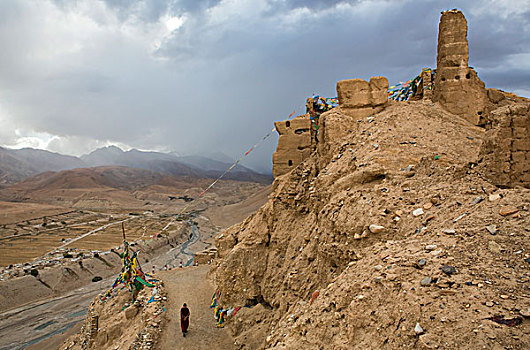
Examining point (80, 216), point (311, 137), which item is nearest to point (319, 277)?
point (311, 137)

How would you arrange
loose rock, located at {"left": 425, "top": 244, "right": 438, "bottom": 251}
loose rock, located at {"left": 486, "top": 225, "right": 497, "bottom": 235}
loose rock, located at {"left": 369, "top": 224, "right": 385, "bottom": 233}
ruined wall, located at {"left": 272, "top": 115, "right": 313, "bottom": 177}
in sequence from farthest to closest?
1. ruined wall, located at {"left": 272, "top": 115, "right": 313, "bottom": 177}
2. loose rock, located at {"left": 369, "top": 224, "right": 385, "bottom": 233}
3. loose rock, located at {"left": 425, "top": 244, "right": 438, "bottom": 251}
4. loose rock, located at {"left": 486, "top": 225, "right": 497, "bottom": 235}

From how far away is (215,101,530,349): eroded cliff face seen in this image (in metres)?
3.62

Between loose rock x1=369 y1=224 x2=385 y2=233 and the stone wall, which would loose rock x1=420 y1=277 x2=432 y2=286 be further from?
the stone wall

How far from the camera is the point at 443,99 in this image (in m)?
12.2

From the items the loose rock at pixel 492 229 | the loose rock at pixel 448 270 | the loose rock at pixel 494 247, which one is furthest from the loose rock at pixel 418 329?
the loose rock at pixel 492 229

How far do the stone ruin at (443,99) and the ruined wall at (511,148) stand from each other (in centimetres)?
7

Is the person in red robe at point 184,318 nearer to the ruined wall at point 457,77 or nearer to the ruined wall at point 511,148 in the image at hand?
the ruined wall at point 511,148

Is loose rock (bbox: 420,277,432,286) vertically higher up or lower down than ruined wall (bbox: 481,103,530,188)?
lower down

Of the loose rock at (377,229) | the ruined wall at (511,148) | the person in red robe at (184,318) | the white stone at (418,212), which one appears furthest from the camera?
the person in red robe at (184,318)

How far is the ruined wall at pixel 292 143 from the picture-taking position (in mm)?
13758

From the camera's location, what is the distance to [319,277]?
7133mm

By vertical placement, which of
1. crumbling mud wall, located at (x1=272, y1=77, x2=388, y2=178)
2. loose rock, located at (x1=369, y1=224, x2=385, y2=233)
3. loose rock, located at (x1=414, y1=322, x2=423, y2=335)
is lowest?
loose rock, located at (x1=414, y1=322, x2=423, y2=335)

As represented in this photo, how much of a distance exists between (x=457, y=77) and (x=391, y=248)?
10.3m

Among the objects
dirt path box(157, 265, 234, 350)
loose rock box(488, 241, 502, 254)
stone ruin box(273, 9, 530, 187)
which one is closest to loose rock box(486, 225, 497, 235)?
loose rock box(488, 241, 502, 254)
